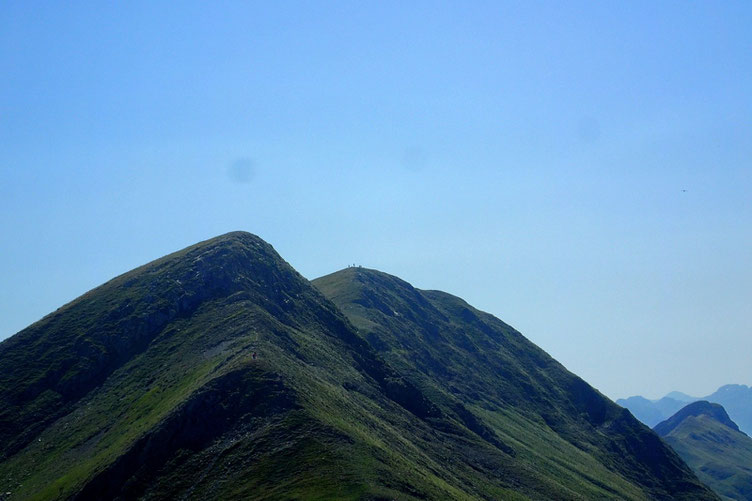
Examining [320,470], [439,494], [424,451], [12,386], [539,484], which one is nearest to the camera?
[320,470]

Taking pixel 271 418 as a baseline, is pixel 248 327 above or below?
above

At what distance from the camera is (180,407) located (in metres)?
117

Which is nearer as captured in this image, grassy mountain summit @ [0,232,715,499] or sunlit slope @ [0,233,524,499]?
sunlit slope @ [0,233,524,499]

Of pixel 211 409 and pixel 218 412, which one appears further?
pixel 211 409

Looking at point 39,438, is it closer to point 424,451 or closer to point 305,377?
point 305,377

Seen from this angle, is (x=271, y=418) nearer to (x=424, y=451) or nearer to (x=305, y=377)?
(x=305, y=377)

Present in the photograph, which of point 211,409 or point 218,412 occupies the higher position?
point 211,409

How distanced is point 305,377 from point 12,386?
Result: 275ft

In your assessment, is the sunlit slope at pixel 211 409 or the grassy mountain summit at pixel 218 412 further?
the grassy mountain summit at pixel 218 412

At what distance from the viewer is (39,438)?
5714 inches

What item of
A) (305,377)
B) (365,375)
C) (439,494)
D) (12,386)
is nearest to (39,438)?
(12,386)

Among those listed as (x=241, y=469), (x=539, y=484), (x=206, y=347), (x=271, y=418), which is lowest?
(x=539, y=484)

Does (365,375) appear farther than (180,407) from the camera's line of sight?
Yes

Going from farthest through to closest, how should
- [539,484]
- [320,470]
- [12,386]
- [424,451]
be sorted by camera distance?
1. [539,484]
2. [12,386]
3. [424,451]
4. [320,470]
